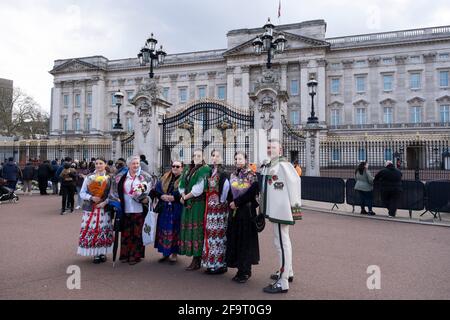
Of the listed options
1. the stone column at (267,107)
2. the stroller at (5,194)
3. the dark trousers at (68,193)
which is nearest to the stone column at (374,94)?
the stone column at (267,107)

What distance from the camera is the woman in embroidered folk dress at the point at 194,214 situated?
16.6 ft

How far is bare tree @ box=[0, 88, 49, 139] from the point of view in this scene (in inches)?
1970

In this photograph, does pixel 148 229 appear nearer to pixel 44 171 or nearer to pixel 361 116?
pixel 44 171

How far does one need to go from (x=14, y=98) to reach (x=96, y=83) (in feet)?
45.6

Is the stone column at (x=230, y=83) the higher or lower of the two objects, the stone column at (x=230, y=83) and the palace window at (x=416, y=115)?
the higher

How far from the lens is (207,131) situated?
16031 millimetres

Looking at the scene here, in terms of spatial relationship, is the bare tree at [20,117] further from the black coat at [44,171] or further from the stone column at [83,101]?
the black coat at [44,171]

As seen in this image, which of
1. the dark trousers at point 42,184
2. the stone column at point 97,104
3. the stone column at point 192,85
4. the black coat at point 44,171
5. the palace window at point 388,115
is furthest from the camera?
the stone column at point 97,104

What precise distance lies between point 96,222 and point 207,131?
1092 cm

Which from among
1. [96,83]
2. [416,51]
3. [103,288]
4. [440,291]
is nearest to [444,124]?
[416,51]

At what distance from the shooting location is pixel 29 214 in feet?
33.7

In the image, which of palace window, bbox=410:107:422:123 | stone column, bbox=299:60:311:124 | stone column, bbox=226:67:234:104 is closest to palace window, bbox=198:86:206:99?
stone column, bbox=226:67:234:104

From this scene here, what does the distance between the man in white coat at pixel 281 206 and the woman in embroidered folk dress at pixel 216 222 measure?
0.69 meters
